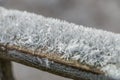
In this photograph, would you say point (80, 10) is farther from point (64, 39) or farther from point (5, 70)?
point (64, 39)

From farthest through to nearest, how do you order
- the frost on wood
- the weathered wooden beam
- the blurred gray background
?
1. the blurred gray background
2. the weathered wooden beam
3. the frost on wood

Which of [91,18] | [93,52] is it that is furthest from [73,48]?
[91,18]

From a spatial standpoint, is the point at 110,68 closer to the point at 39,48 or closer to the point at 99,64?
the point at 99,64

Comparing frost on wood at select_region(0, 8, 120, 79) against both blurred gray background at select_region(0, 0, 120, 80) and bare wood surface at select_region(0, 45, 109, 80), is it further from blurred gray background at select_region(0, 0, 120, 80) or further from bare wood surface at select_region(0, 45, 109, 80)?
blurred gray background at select_region(0, 0, 120, 80)

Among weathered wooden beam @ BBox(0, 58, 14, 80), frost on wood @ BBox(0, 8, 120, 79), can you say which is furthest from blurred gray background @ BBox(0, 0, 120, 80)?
frost on wood @ BBox(0, 8, 120, 79)

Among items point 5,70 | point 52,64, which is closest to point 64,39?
point 52,64
